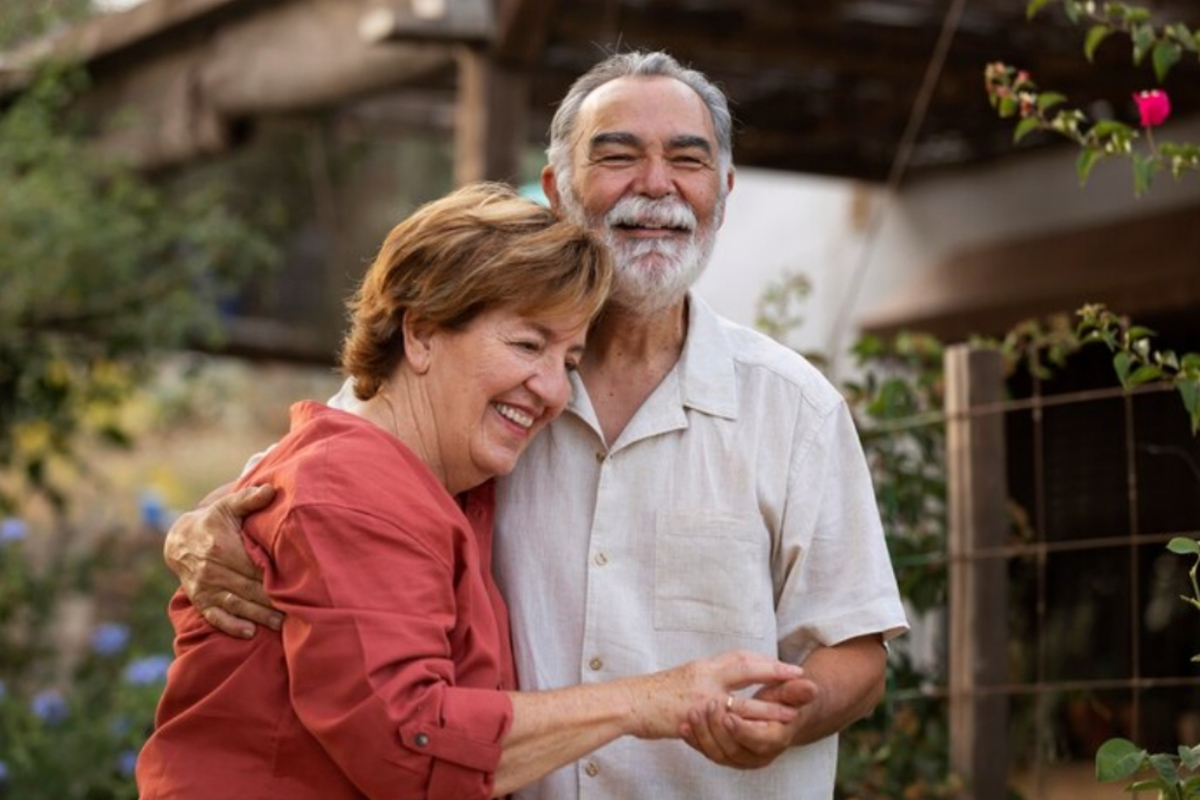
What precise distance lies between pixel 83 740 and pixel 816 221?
372cm

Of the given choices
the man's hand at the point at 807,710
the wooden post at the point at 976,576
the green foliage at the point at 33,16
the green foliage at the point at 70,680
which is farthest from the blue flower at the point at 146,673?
the man's hand at the point at 807,710

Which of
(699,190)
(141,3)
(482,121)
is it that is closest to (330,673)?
(699,190)

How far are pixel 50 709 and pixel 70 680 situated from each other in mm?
1005

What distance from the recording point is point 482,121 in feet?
21.3

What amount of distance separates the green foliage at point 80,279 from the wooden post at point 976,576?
13.1 feet

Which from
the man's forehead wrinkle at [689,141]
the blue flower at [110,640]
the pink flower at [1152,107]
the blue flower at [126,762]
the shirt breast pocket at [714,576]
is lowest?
the blue flower at [126,762]

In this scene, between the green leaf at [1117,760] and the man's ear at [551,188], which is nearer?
the green leaf at [1117,760]

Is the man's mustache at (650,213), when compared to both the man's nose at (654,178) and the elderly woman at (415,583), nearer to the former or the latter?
the man's nose at (654,178)

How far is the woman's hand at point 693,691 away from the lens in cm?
276

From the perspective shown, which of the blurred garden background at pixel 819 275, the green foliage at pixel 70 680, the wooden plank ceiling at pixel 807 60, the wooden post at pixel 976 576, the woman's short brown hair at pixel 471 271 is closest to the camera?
the woman's short brown hair at pixel 471 271

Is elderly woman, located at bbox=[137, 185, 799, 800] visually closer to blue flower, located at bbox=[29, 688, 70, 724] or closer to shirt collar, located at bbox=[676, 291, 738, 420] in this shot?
shirt collar, located at bbox=[676, 291, 738, 420]

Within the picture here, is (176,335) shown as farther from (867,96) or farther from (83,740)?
(867,96)

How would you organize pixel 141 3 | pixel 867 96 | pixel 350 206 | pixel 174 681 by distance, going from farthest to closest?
pixel 350 206, pixel 141 3, pixel 867 96, pixel 174 681

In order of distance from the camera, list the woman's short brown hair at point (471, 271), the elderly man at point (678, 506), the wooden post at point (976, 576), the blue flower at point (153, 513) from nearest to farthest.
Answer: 1. the woman's short brown hair at point (471, 271)
2. the elderly man at point (678, 506)
3. the wooden post at point (976, 576)
4. the blue flower at point (153, 513)
